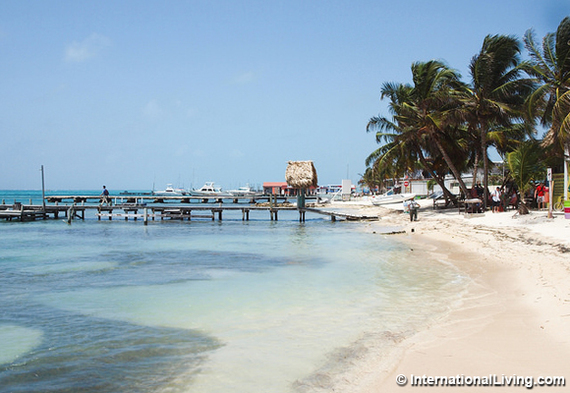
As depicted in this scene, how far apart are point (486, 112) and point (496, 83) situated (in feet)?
4.81

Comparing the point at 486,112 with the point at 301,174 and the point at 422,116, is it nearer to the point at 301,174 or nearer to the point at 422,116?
the point at 422,116

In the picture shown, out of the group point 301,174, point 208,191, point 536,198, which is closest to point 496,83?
point 536,198

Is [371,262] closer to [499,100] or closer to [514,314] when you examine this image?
[514,314]

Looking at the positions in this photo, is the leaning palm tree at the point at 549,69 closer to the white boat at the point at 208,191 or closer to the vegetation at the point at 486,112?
the vegetation at the point at 486,112

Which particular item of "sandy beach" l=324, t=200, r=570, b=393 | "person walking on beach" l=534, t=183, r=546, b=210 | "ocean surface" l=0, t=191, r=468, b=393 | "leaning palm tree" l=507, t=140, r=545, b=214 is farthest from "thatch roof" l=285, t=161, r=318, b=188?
"sandy beach" l=324, t=200, r=570, b=393

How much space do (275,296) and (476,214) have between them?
46.2 feet

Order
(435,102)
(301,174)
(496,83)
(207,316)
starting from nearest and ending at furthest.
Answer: (207,316) < (496,83) < (435,102) < (301,174)

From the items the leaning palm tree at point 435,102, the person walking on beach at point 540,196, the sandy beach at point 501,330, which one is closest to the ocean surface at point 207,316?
the sandy beach at point 501,330

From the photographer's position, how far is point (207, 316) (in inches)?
262

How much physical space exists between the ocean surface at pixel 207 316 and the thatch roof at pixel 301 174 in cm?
1492

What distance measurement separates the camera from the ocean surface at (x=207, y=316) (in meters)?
4.44

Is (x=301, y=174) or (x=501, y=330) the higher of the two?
(x=301, y=174)

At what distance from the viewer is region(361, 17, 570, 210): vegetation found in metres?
15.1

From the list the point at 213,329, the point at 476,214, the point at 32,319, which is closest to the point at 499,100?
the point at 476,214
